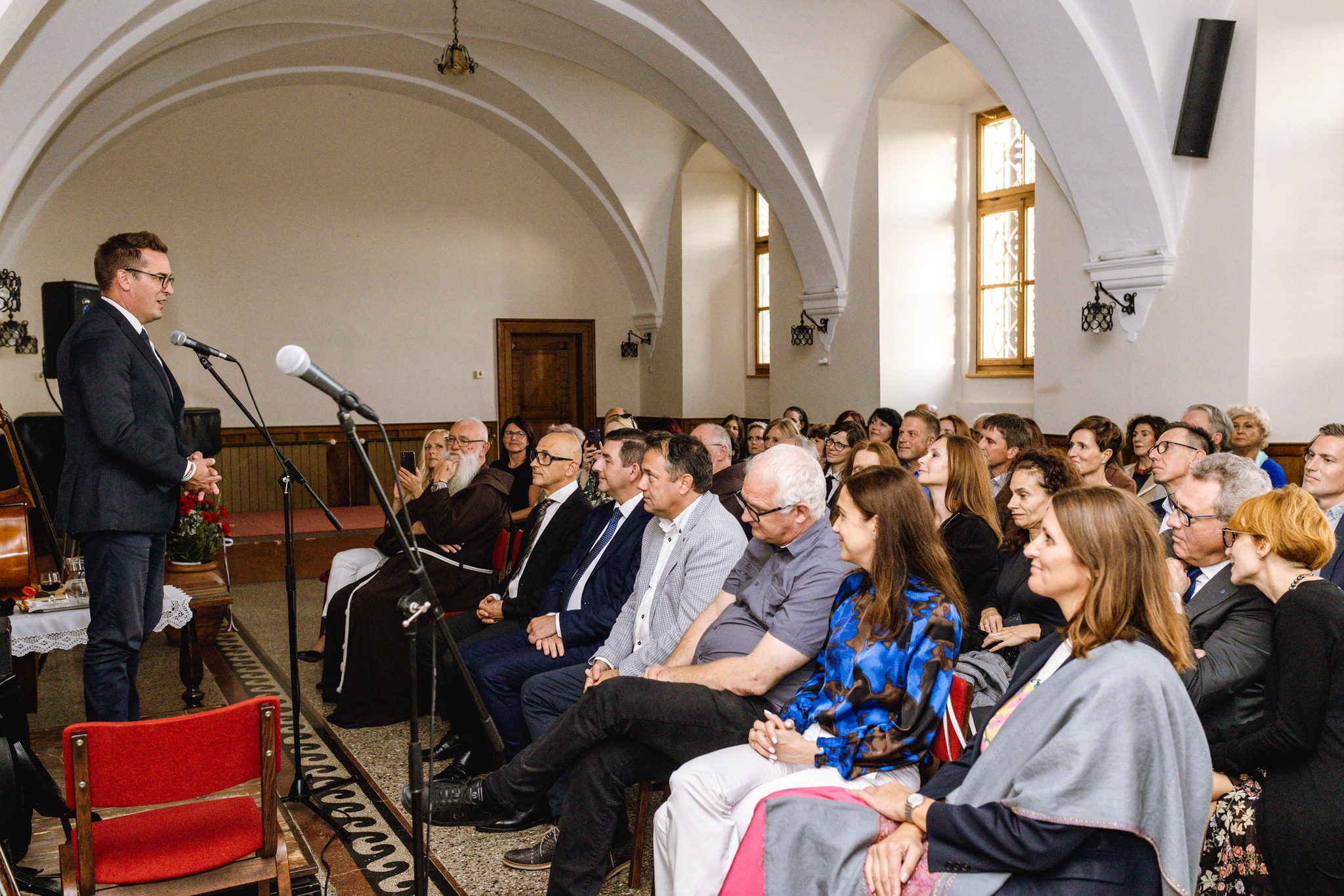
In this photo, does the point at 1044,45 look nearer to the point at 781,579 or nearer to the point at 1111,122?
the point at 1111,122

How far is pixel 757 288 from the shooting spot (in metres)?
12.2

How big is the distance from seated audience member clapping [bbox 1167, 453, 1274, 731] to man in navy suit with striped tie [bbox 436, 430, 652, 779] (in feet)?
5.98

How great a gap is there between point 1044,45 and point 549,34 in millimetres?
4860

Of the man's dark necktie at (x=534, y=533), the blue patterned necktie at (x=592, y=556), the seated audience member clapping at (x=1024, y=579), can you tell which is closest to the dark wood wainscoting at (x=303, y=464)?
the man's dark necktie at (x=534, y=533)

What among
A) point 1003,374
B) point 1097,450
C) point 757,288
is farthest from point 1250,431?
point 757,288

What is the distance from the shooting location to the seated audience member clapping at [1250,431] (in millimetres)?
5316

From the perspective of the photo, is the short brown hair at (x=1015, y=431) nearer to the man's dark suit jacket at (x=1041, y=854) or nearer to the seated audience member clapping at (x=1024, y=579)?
the seated audience member clapping at (x=1024, y=579)

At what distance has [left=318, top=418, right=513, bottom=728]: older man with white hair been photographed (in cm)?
455

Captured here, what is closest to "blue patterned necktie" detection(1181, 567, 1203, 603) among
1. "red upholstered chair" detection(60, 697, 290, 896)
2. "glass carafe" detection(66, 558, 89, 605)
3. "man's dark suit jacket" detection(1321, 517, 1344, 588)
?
"man's dark suit jacket" detection(1321, 517, 1344, 588)

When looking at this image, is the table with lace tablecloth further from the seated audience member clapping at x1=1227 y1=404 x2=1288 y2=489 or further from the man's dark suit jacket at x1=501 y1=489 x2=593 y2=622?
the seated audience member clapping at x1=1227 y1=404 x2=1288 y2=489

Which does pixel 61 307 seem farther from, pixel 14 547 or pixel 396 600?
pixel 396 600

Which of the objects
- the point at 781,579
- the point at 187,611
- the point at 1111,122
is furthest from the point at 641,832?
the point at 1111,122

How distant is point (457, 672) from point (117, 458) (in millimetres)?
1457

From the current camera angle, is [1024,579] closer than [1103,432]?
Yes
